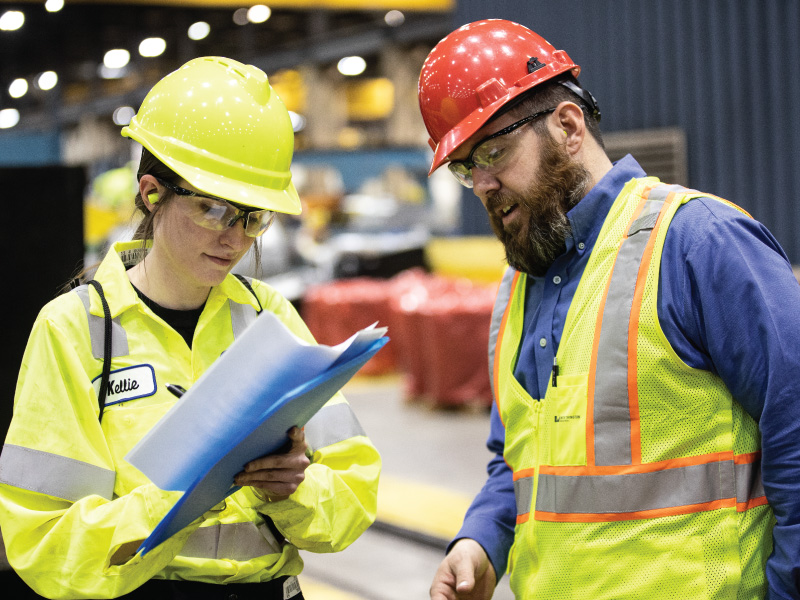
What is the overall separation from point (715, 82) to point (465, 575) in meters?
5.92

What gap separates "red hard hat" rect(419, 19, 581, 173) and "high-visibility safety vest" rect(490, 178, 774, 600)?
33 cm

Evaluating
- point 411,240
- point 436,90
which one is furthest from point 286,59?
point 436,90

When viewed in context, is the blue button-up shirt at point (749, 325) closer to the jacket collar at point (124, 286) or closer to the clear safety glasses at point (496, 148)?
the clear safety glasses at point (496, 148)

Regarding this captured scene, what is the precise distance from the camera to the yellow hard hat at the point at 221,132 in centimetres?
156

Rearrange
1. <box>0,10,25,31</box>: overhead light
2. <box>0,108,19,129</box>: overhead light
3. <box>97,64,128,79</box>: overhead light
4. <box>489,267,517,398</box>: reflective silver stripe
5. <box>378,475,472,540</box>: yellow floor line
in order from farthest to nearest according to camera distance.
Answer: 1. <box>97,64,128,79</box>: overhead light
2. <box>0,10,25,31</box>: overhead light
3. <box>0,108,19,129</box>: overhead light
4. <box>378,475,472,540</box>: yellow floor line
5. <box>489,267,517,398</box>: reflective silver stripe

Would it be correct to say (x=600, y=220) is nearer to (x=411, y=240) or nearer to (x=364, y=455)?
(x=364, y=455)

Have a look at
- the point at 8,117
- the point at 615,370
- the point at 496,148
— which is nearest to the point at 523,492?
the point at 615,370

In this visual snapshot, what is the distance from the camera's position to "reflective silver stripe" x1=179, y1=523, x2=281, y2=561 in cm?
154

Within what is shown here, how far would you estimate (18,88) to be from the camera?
724 centimetres

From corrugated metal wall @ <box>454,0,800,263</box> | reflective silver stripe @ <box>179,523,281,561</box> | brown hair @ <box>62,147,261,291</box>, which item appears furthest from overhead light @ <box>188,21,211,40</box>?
reflective silver stripe @ <box>179,523,281,561</box>

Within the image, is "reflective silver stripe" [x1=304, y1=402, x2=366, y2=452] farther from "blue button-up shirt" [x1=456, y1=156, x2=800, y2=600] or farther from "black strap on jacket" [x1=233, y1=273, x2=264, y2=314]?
"blue button-up shirt" [x1=456, y1=156, x2=800, y2=600]

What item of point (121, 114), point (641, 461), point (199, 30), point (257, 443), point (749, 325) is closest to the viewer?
point (257, 443)

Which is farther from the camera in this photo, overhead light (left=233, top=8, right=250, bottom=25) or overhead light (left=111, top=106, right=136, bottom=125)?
overhead light (left=111, top=106, right=136, bottom=125)

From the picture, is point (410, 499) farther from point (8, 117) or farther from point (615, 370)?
point (8, 117)
